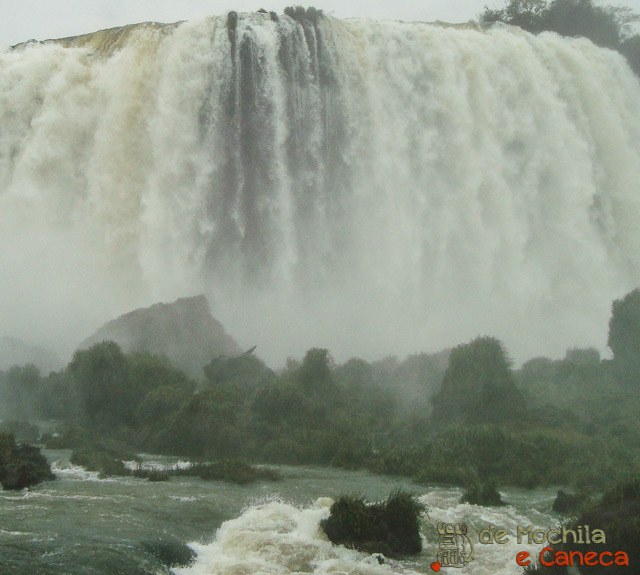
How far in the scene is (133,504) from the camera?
15547 millimetres

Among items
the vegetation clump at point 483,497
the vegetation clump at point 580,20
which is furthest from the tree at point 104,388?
the vegetation clump at point 580,20

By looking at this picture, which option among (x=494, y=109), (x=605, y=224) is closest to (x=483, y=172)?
(x=494, y=109)

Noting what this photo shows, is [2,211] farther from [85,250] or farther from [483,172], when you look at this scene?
[483,172]

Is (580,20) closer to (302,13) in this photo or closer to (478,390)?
(302,13)

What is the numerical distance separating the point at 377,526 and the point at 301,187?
30.0 metres

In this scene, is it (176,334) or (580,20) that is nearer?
(176,334)

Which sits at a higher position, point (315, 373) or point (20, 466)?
point (315, 373)

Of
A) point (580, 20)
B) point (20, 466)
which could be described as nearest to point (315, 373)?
point (20, 466)

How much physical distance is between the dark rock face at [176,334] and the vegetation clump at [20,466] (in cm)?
1428

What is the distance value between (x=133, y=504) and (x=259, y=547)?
→ 3.22 m

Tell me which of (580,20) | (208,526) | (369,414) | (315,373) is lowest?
(208,526)

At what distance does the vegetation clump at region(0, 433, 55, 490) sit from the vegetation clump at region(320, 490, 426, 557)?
21.7 feet

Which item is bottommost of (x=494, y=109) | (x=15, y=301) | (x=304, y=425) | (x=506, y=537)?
(x=506, y=537)

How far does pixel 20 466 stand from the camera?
17.3 meters
